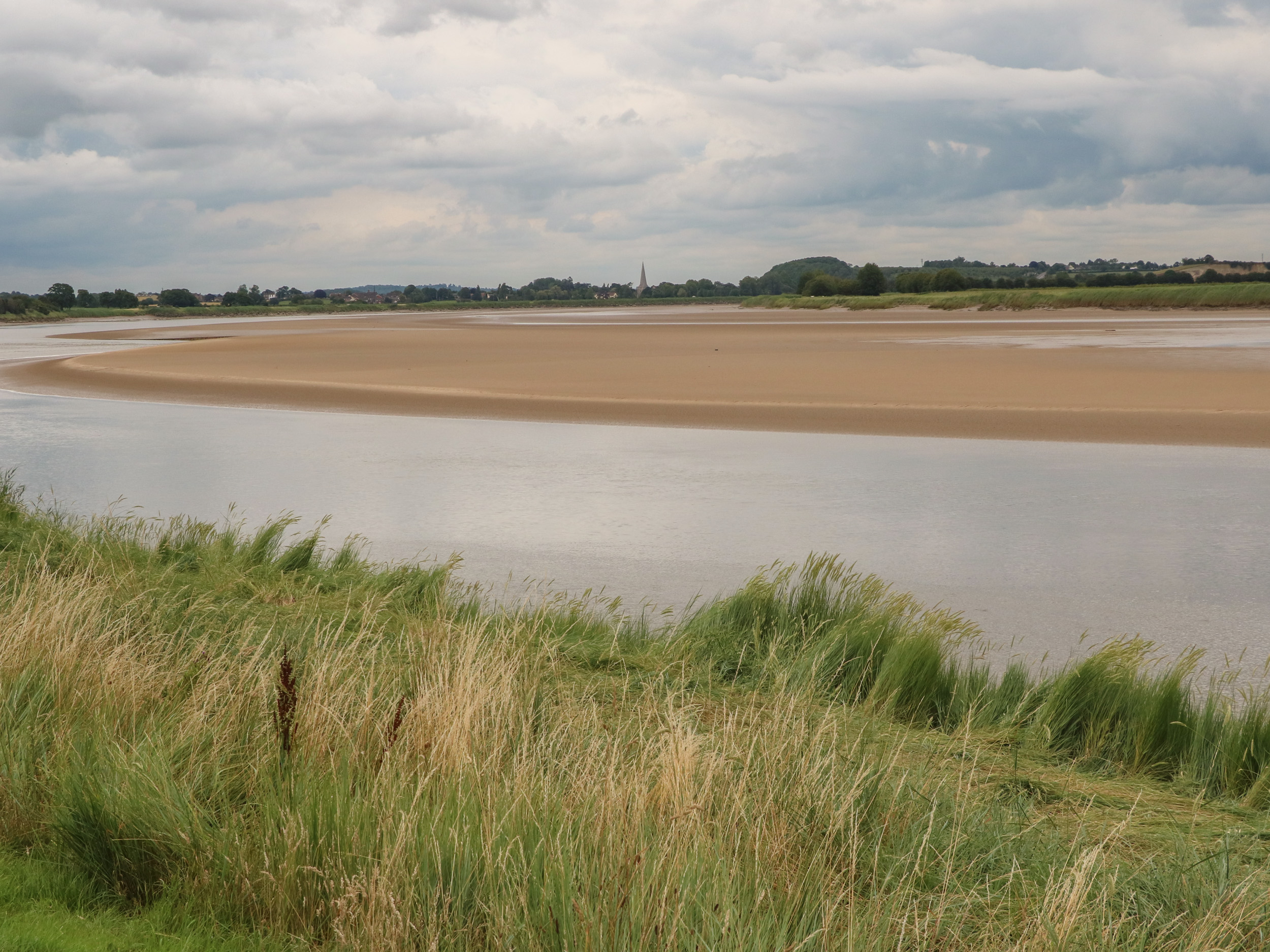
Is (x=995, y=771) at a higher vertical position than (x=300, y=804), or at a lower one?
lower

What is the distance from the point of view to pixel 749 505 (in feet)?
42.8

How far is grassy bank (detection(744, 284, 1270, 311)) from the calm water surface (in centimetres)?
6808

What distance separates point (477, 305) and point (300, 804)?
154 metres

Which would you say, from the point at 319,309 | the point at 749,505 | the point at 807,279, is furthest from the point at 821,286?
the point at 749,505

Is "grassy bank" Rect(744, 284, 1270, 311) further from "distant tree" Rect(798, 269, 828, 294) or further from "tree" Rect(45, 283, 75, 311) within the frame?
"tree" Rect(45, 283, 75, 311)

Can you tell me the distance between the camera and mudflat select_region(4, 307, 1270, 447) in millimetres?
20891

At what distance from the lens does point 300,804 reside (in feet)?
13.9

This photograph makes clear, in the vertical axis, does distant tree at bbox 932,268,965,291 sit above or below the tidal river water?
above

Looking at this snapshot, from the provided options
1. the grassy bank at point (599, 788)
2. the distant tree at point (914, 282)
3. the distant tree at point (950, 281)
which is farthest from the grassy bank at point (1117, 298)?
the grassy bank at point (599, 788)

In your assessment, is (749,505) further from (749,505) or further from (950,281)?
(950,281)

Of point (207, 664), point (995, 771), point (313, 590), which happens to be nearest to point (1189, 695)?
point (995, 771)

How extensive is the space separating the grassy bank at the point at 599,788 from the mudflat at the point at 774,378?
43.0 ft

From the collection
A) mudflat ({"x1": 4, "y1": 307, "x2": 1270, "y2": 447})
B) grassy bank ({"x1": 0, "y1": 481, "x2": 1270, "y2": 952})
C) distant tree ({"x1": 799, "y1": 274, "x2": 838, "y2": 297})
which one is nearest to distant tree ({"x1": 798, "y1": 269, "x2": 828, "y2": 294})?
distant tree ({"x1": 799, "y1": 274, "x2": 838, "y2": 297})

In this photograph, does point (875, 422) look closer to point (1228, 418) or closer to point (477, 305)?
point (1228, 418)
